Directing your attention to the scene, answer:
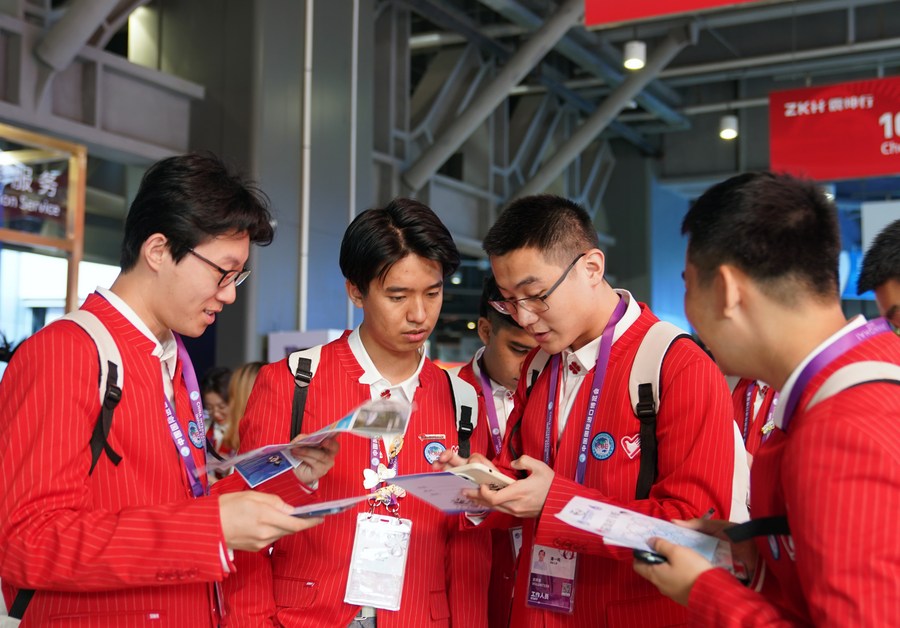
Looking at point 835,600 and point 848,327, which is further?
point 848,327

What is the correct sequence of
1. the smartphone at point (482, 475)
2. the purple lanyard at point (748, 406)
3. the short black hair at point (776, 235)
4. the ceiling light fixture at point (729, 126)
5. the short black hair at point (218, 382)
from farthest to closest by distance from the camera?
1. the ceiling light fixture at point (729, 126)
2. the short black hair at point (218, 382)
3. the purple lanyard at point (748, 406)
4. the smartphone at point (482, 475)
5. the short black hair at point (776, 235)

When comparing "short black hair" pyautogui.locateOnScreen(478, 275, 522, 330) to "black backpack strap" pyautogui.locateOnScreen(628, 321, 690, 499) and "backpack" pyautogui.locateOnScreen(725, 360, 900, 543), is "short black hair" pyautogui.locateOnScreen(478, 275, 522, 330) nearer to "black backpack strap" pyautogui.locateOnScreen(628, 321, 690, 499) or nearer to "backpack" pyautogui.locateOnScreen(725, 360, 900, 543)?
"black backpack strap" pyautogui.locateOnScreen(628, 321, 690, 499)

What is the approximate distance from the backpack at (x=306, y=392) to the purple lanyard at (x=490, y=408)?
0.31 m

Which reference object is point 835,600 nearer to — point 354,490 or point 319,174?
point 354,490

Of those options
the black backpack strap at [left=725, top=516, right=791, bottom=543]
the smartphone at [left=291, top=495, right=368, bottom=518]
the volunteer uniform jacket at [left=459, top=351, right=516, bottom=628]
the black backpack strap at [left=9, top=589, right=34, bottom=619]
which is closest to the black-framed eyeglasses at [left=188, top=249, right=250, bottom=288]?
the smartphone at [left=291, top=495, right=368, bottom=518]

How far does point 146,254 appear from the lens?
83.9 inches

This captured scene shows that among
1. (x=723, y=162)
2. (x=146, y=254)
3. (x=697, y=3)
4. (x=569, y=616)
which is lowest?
(x=569, y=616)

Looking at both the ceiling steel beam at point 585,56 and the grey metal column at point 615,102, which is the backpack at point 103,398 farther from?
the grey metal column at point 615,102

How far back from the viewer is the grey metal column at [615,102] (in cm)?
1159

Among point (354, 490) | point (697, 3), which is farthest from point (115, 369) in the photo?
point (697, 3)

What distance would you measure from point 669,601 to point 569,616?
23 cm

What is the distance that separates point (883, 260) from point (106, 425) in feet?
7.63

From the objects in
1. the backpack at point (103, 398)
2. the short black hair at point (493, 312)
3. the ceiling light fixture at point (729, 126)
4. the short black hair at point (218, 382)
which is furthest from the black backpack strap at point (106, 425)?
the ceiling light fixture at point (729, 126)

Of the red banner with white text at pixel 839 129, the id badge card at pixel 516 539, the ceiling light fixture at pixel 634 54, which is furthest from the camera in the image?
the ceiling light fixture at pixel 634 54
